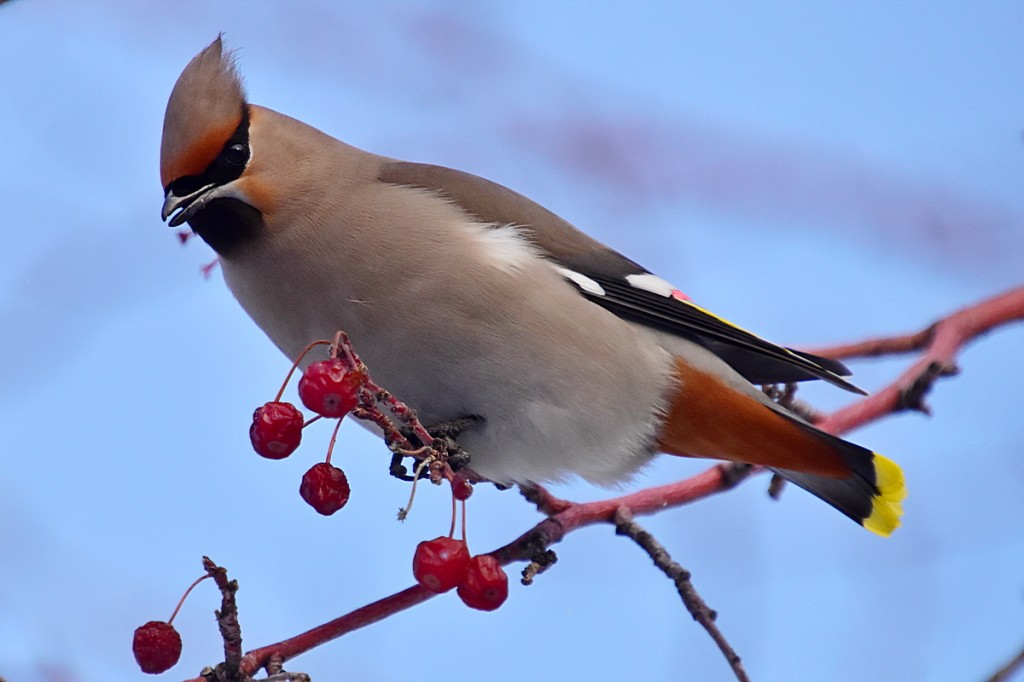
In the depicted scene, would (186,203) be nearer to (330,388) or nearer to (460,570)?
(330,388)

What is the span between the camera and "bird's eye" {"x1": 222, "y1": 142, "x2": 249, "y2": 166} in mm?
2868

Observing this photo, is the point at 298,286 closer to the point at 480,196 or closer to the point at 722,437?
the point at 480,196

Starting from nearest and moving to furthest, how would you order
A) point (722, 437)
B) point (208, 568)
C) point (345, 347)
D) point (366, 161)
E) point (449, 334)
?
1. point (208, 568)
2. point (345, 347)
3. point (449, 334)
4. point (722, 437)
5. point (366, 161)

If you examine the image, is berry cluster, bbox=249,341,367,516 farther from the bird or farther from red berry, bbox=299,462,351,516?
the bird

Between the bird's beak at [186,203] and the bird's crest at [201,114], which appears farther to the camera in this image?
the bird's crest at [201,114]

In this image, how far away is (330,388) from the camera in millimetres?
1899

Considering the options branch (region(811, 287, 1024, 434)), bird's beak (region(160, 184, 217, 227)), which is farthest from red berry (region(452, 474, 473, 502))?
branch (region(811, 287, 1024, 434))

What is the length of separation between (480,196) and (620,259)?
0.46 metres

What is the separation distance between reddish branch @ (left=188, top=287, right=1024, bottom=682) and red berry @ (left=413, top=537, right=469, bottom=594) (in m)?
0.34

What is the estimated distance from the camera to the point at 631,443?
10.2 ft

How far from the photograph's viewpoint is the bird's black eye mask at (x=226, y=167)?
2.74m

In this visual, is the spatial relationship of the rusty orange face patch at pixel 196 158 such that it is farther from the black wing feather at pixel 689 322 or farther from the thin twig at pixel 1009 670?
the thin twig at pixel 1009 670

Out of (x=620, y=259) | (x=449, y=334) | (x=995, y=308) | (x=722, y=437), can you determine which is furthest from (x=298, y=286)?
(x=995, y=308)

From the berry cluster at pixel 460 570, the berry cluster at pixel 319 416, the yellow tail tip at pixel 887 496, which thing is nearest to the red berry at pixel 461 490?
the berry cluster at pixel 460 570
